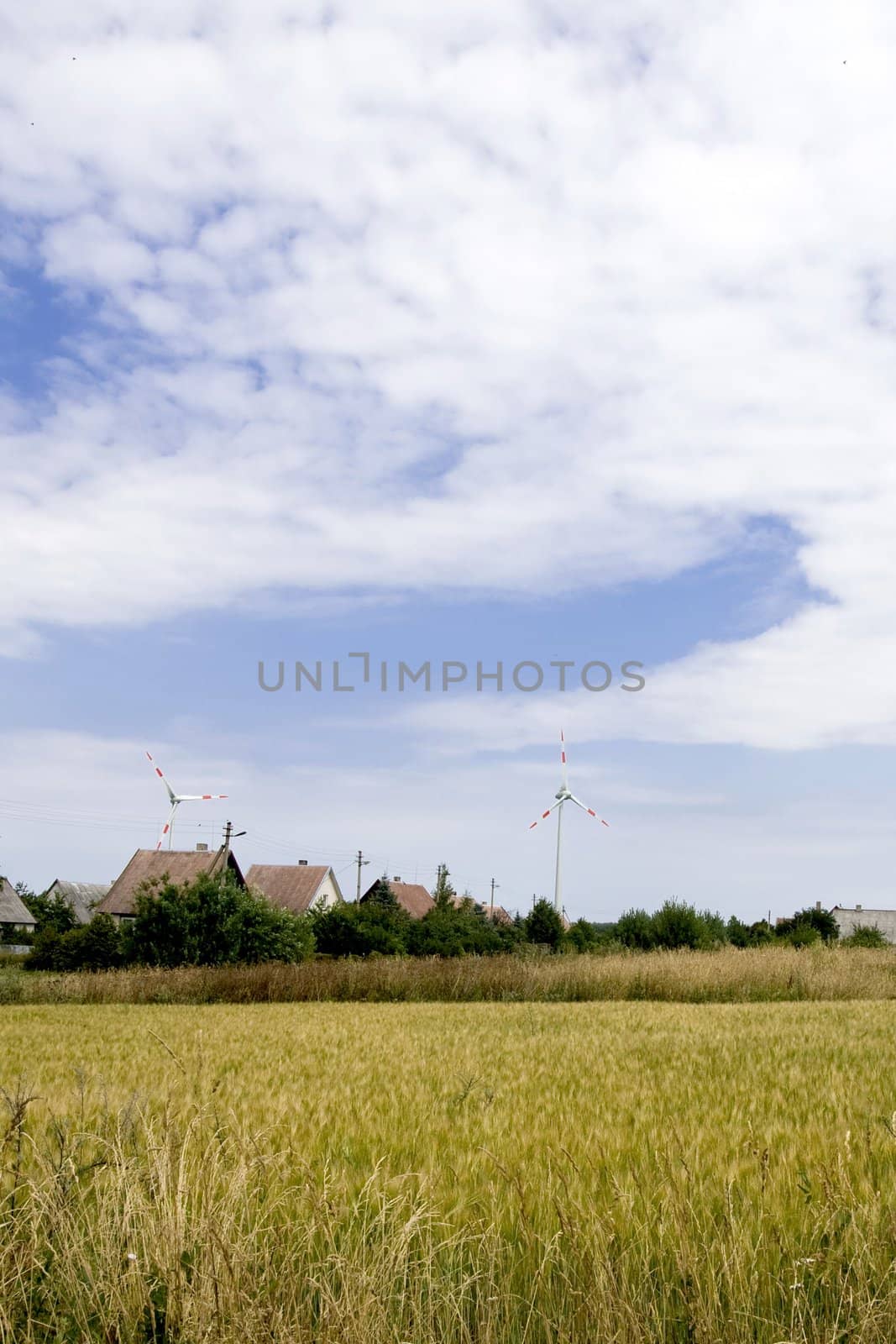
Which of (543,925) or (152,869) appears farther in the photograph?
(152,869)

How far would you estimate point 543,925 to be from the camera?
189 ft

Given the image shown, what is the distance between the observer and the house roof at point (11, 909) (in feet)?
250

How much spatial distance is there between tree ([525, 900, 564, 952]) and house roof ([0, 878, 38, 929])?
135ft

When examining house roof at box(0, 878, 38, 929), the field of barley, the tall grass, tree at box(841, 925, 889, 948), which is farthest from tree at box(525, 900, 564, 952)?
the field of barley

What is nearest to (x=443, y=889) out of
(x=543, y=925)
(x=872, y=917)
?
(x=543, y=925)

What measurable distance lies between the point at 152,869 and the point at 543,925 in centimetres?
2867

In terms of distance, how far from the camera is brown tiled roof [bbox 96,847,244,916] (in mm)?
67688

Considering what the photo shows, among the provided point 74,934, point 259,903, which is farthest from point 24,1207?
point 74,934

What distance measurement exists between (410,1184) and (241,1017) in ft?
51.6

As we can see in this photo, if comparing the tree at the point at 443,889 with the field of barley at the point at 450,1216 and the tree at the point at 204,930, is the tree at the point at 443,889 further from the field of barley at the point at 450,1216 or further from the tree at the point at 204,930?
the field of barley at the point at 450,1216

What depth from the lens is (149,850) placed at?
72875 mm

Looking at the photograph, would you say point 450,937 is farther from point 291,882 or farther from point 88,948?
point 291,882

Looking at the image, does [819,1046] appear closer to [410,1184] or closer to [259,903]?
[410,1184]

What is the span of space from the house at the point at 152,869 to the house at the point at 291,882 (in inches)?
282
